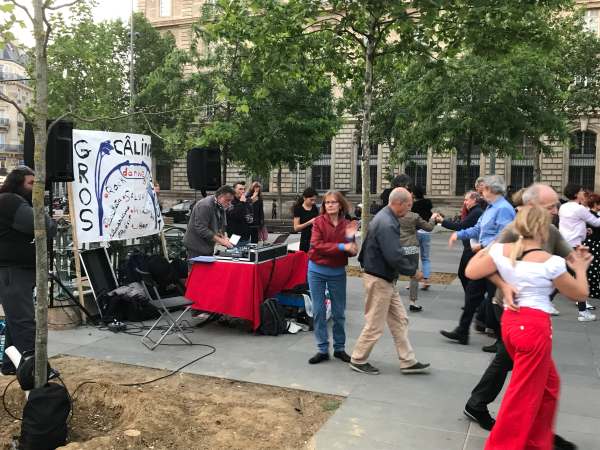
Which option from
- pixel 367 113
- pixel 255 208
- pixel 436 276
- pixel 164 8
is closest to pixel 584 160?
pixel 436 276

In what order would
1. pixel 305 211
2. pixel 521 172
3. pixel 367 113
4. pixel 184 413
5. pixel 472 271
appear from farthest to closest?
pixel 521 172 < pixel 367 113 < pixel 305 211 < pixel 184 413 < pixel 472 271

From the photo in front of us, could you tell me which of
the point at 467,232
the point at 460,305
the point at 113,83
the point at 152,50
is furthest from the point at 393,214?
the point at 152,50

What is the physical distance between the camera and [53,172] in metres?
6.13

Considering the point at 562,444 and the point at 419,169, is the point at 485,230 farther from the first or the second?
the point at 419,169

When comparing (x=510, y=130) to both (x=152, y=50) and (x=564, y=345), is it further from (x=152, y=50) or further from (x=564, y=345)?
(x=152, y=50)

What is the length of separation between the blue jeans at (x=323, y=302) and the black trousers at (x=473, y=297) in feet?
5.56

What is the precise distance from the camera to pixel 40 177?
3904 millimetres

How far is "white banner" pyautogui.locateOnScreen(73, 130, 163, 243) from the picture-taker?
24.9 ft

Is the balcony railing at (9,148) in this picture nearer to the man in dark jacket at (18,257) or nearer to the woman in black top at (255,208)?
the woman in black top at (255,208)

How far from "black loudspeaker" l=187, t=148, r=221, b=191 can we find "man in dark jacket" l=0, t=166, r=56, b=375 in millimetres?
4440

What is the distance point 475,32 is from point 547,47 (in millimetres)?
1480

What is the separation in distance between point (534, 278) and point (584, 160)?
37.4 metres

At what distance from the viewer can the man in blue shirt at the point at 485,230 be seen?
6.10 metres


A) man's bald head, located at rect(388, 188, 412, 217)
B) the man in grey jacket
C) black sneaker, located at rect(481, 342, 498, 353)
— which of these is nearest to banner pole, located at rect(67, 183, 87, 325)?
the man in grey jacket
